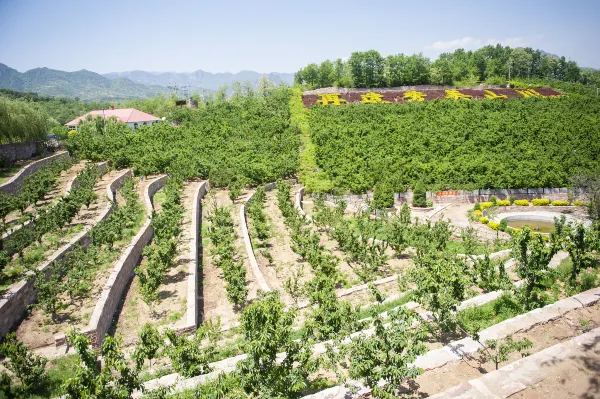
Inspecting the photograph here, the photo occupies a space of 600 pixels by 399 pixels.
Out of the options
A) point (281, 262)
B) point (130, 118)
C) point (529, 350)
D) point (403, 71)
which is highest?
point (403, 71)

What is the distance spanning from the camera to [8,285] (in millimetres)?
14164

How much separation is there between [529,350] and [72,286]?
15.5m

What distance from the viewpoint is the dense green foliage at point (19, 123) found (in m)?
32.0

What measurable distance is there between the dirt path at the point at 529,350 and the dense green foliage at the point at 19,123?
124 ft

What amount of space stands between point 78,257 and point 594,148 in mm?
43011

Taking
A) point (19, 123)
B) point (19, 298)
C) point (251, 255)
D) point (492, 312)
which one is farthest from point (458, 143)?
point (19, 123)

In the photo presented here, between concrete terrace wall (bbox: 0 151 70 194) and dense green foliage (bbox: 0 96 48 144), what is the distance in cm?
285

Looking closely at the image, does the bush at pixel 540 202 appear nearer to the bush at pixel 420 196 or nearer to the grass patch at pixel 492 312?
the bush at pixel 420 196

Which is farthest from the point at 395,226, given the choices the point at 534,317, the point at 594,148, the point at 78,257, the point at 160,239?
the point at 594,148

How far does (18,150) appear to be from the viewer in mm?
32875

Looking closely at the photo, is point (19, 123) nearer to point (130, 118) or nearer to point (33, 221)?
point (33, 221)

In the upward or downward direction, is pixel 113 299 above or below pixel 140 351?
below

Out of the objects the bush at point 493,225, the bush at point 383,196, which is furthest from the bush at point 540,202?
the bush at point 383,196

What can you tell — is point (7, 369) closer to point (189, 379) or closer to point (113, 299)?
point (113, 299)
